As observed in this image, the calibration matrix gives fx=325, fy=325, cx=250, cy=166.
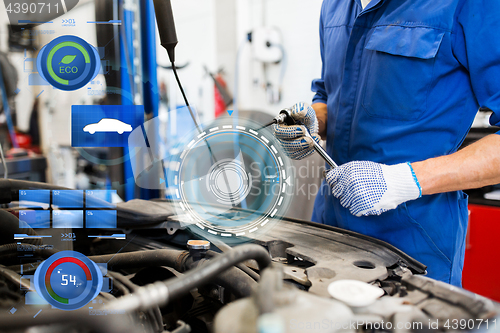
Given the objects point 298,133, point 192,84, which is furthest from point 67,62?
point 192,84

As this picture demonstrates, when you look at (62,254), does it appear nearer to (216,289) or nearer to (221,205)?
(216,289)

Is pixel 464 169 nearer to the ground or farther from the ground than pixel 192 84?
nearer to the ground

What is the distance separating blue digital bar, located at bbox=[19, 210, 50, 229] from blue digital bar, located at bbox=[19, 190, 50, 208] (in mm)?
54

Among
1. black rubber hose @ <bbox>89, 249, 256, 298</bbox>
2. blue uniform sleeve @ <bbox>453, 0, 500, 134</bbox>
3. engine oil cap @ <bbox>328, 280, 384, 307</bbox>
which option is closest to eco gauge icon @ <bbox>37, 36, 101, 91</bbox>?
black rubber hose @ <bbox>89, 249, 256, 298</bbox>

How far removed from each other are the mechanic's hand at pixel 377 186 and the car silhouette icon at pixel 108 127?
1.85 feet

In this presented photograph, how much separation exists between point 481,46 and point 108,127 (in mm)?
894

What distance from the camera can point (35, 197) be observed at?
80 centimetres

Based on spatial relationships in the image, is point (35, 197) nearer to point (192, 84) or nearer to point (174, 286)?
point (174, 286)

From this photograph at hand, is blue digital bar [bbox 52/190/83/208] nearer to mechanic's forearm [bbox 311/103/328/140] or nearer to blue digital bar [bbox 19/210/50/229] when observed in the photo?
blue digital bar [bbox 19/210/50/229]

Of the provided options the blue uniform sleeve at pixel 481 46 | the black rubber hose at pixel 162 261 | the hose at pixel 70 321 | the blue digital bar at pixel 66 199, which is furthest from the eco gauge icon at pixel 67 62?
the blue uniform sleeve at pixel 481 46

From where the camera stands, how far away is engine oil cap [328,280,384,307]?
427 mm

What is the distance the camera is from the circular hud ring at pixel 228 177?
2.76ft

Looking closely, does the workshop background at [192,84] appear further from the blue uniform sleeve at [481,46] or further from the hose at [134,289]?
the blue uniform sleeve at [481,46]

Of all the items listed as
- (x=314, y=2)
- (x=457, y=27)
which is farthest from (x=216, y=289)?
(x=314, y=2)
